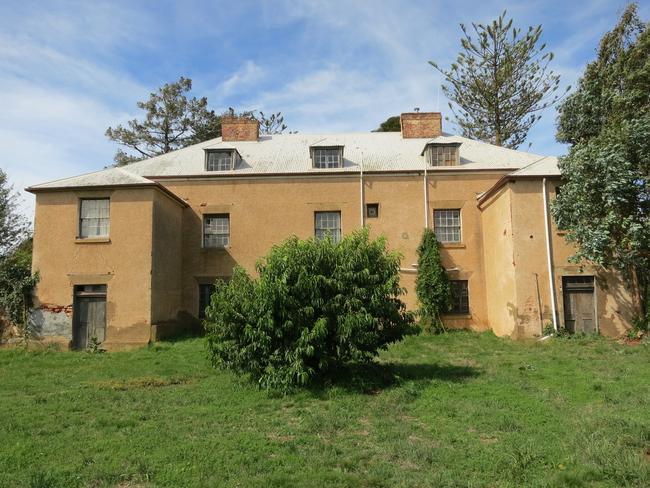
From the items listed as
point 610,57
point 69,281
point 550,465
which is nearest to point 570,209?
point 610,57

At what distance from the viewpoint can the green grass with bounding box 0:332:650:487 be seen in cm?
589

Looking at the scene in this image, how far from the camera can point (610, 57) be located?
15.7 m

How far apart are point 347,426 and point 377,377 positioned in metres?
2.75

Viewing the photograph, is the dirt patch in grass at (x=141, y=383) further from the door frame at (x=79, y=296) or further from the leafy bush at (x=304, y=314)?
the door frame at (x=79, y=296)

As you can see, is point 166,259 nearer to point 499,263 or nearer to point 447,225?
point 447,225

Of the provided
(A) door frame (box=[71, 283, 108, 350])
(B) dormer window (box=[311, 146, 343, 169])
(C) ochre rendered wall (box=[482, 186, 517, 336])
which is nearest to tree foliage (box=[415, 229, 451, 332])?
(C) ochre rendered wall (box=[482, 186, 517, 336])

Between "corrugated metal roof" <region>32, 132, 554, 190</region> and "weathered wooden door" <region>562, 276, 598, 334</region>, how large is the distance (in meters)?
5.73

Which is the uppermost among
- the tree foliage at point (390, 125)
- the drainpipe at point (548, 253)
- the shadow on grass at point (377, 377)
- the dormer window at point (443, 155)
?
the tree foliage at point (390, 125)

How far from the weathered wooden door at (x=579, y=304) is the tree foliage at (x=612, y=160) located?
123 centimetres

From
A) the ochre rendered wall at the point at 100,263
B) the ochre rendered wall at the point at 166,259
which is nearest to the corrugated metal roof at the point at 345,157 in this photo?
the ochre rendered wall at the point at 166,259

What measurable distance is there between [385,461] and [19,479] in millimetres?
4311

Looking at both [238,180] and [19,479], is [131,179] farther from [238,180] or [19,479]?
[19,479]

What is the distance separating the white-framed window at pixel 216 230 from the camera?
802 inches

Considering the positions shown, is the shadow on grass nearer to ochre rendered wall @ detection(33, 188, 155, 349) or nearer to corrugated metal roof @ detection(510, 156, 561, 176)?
corrugated metal roof @ detection(510, 156, 561, 176)
